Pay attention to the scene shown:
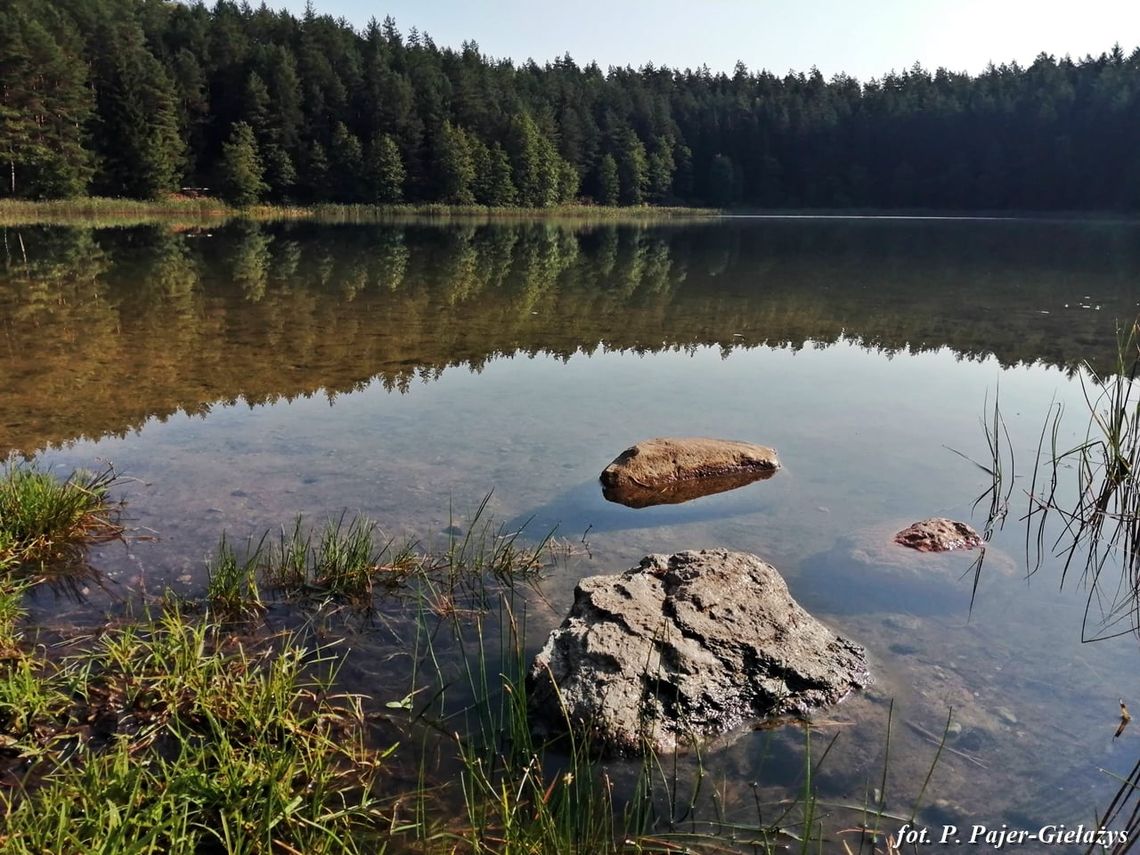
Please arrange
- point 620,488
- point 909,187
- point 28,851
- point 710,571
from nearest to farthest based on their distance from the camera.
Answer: point 28,851 → point 710,571 → point 620,488 → point 909,187

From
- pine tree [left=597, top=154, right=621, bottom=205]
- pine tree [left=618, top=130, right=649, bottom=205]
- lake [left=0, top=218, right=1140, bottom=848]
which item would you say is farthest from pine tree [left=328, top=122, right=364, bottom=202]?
lake [left=0, top=218, right=1140, bottom=848]

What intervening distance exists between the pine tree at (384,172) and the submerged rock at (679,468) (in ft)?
200

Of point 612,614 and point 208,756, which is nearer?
point 208,756

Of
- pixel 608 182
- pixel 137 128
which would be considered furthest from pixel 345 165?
pixel 608 182

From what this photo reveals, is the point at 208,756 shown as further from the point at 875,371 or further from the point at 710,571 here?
the point at 875,371

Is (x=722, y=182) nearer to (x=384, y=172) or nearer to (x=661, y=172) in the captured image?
(x=661, y=172)

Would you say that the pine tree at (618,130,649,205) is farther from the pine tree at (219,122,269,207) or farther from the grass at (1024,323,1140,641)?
the grass at (1024,323,1140,641)

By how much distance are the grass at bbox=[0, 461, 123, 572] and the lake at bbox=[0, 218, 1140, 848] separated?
22cm

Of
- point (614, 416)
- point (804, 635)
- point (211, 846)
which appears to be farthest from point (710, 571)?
point (614, 416)

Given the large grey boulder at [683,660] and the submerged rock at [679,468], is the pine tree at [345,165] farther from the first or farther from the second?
the large grey boulder at [683,660]

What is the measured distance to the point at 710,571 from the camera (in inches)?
172

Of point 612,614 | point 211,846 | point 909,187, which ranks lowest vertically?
point 211,846

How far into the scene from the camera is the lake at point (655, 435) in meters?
3.71

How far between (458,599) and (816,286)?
60.8 ft
